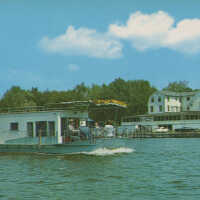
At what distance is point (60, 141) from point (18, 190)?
12428 millimetres

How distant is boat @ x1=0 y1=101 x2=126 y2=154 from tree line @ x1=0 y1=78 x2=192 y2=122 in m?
52.7

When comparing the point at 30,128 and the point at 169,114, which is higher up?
the point at 169,114

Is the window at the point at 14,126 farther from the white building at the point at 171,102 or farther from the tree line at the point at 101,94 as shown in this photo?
the white building at the point at 171,102

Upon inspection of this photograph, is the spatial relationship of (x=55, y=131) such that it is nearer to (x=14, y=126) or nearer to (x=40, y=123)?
(x=40, y=123)

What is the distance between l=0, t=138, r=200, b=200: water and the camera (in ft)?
48.6

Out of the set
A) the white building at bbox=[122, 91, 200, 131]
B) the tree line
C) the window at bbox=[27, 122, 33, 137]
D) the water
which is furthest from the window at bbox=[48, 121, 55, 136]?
the tree line

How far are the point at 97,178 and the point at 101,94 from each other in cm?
8152

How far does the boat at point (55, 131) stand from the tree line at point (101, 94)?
173 feet

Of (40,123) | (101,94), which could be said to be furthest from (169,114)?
(40,123)

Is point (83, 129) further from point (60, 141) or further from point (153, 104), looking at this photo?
point (153, 104)

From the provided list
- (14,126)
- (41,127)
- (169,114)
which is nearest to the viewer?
(41,127)

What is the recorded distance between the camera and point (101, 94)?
9944 cm

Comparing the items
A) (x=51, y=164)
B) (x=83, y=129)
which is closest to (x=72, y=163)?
(x=51, y=164)

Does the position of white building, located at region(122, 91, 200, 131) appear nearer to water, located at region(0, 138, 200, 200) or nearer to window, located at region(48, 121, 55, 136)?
window, located at region(48, 121, 55, 136)
